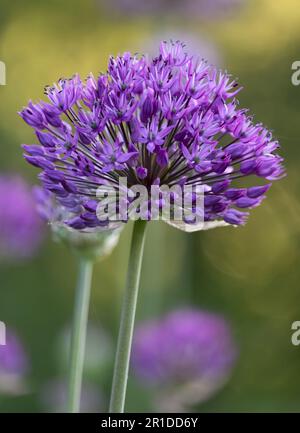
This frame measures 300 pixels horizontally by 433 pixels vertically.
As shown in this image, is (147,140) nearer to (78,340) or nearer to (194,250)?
(78,340)

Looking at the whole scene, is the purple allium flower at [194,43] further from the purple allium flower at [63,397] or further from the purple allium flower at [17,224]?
the purple allium flower at [63,397]

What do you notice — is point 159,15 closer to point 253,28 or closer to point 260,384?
point 253,28

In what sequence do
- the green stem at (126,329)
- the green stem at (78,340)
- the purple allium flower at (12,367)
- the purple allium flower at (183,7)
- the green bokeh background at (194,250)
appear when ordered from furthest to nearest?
the purple allium flower at (183,7)
the green bokeh background at (194,250)
the purple allium flower at (12,367)
the green stem at (78,340)
the green stem at (126,329)

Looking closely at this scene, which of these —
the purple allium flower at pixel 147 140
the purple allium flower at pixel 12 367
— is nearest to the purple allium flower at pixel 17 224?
the purple allium flower at pixel 12 367

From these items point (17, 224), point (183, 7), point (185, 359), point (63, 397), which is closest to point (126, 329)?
point (185, 359)

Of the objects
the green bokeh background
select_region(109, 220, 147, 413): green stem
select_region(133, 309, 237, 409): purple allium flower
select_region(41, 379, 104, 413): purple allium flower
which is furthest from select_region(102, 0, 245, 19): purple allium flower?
select_region(109, 220, 147, 413): green stem

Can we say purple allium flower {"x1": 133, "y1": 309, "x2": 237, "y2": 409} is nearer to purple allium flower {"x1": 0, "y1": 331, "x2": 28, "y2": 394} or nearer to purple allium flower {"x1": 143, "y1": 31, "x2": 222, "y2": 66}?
purple allium flower {"x1": 0, "y1": 331, "x2": 28, "y2": 394}
